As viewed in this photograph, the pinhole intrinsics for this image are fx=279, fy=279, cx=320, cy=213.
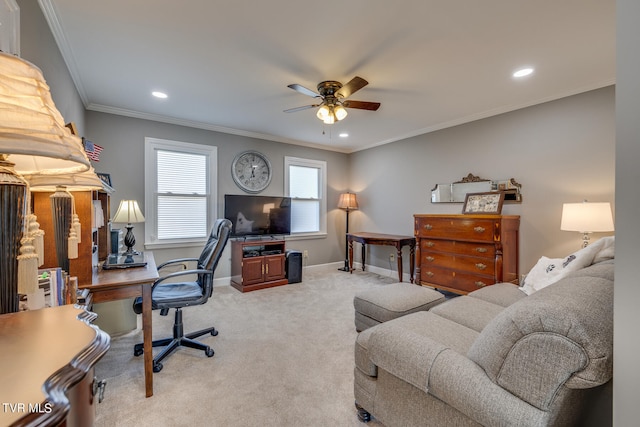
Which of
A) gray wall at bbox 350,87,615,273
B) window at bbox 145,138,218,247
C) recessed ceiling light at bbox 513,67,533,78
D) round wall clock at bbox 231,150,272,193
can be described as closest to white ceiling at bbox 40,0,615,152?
recessed ceiling light at bbox 513,67,533,78

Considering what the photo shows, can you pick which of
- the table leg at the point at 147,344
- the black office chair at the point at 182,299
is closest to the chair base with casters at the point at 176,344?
the black office chair at the point at 182,299

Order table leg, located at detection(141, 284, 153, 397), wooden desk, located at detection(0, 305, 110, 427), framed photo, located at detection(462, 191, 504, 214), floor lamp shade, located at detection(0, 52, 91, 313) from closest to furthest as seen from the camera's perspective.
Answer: wooden desk, located at detection(0, 305, 110, 427) < floor lamp shade, located at detection(0, 52, 91, 313) < table leg, located at detection(141, 284, 153, 397) < framed photo, located at detection(462, 191, 504, 214)

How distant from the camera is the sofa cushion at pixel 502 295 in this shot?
224cm

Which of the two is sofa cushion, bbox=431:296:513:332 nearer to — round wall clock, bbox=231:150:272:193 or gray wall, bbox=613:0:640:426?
gray wall, bbox=613:0:640:426

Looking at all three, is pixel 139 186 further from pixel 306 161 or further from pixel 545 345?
pixel 545 345

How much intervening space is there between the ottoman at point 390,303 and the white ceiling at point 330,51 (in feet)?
6.86

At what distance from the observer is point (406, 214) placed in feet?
16.1

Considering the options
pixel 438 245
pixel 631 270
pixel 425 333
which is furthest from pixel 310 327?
pixel 631 270

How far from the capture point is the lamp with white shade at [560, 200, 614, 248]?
102 inches

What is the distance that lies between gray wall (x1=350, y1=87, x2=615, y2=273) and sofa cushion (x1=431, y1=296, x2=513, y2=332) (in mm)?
1823

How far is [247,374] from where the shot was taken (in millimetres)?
2119

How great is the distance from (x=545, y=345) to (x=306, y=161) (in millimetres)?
4875

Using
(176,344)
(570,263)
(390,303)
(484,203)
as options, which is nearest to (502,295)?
(570,263)

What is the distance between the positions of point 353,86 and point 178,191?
303 cm
